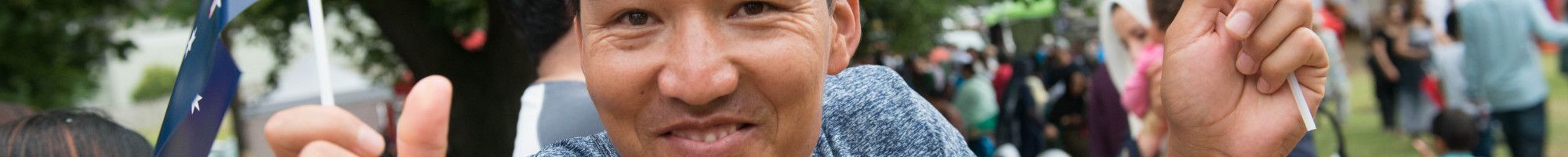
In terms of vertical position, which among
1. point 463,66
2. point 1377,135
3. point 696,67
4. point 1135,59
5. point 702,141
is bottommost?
point 1377,135

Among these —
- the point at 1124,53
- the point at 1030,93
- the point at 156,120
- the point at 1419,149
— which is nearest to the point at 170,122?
the point at 1124,53

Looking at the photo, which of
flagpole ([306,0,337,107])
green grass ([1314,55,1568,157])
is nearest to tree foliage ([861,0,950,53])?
green grass ([1314,55,1568,157])

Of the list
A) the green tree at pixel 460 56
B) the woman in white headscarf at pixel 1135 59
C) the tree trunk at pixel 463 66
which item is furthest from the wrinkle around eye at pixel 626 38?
the tree trunk at pixel 463 66

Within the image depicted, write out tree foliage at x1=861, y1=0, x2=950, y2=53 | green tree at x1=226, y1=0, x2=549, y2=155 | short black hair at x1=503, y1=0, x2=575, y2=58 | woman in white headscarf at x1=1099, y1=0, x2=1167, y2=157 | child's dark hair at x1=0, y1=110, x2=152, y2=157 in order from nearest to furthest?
child's dark hair at x1=0, y1=110, x2=152, y2=157, short black hair at x1=503, y1=0, x2=575, y2=58, woman in white headscarf at x1=1099, y1=0, x2=1167, y2=157, green tree at x1=226, y1=0, x2=549, y2=155, tree foliage at x1=861, y1=0, x2=950, y2=53

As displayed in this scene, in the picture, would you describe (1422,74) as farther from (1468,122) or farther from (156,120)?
(156,120)

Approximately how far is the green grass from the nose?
6.52m

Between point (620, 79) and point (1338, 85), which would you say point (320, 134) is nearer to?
point (620, 79)

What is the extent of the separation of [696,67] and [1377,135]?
9.72 m

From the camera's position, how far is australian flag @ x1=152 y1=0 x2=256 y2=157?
205cm

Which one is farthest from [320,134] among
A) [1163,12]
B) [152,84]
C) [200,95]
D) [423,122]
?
[152,84]

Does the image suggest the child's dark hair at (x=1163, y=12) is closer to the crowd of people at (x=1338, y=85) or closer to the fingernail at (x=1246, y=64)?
the crowd of people at (x=1338, y=85)

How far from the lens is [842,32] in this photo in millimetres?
1637

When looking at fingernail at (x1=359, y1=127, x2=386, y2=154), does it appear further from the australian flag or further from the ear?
the ear

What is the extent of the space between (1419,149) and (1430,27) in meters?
0.92
